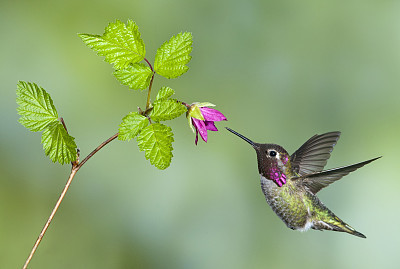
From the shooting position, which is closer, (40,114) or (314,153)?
(40,114)

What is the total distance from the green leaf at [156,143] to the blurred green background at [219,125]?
1.58 m

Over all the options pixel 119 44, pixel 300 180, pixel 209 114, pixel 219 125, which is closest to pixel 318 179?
pixel 300 180

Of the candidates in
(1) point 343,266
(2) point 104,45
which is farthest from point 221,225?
(2) point 104,45

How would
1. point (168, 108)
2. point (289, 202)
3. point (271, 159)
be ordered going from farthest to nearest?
point (289, 202), point (271, 159), point (168, 108)

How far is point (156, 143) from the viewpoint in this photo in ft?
2.28

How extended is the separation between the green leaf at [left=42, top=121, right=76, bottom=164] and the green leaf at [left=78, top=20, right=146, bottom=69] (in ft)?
0.41

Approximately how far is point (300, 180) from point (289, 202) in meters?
0.06

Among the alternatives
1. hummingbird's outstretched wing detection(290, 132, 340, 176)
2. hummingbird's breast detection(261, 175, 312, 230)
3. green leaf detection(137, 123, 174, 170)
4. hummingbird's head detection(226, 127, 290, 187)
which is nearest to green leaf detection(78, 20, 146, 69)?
green leaf detection(137, 123, 174, 170)

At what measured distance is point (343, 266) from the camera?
2.41 m

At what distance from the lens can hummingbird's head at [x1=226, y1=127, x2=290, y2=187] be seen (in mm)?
897

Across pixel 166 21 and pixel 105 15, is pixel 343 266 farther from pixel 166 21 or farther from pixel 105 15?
pixel 105 15

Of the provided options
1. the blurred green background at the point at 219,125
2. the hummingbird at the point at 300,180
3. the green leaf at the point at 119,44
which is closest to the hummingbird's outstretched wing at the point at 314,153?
the hummingbird at the point at 300,180

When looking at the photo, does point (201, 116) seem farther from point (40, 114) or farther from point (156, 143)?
point (40, 114)
